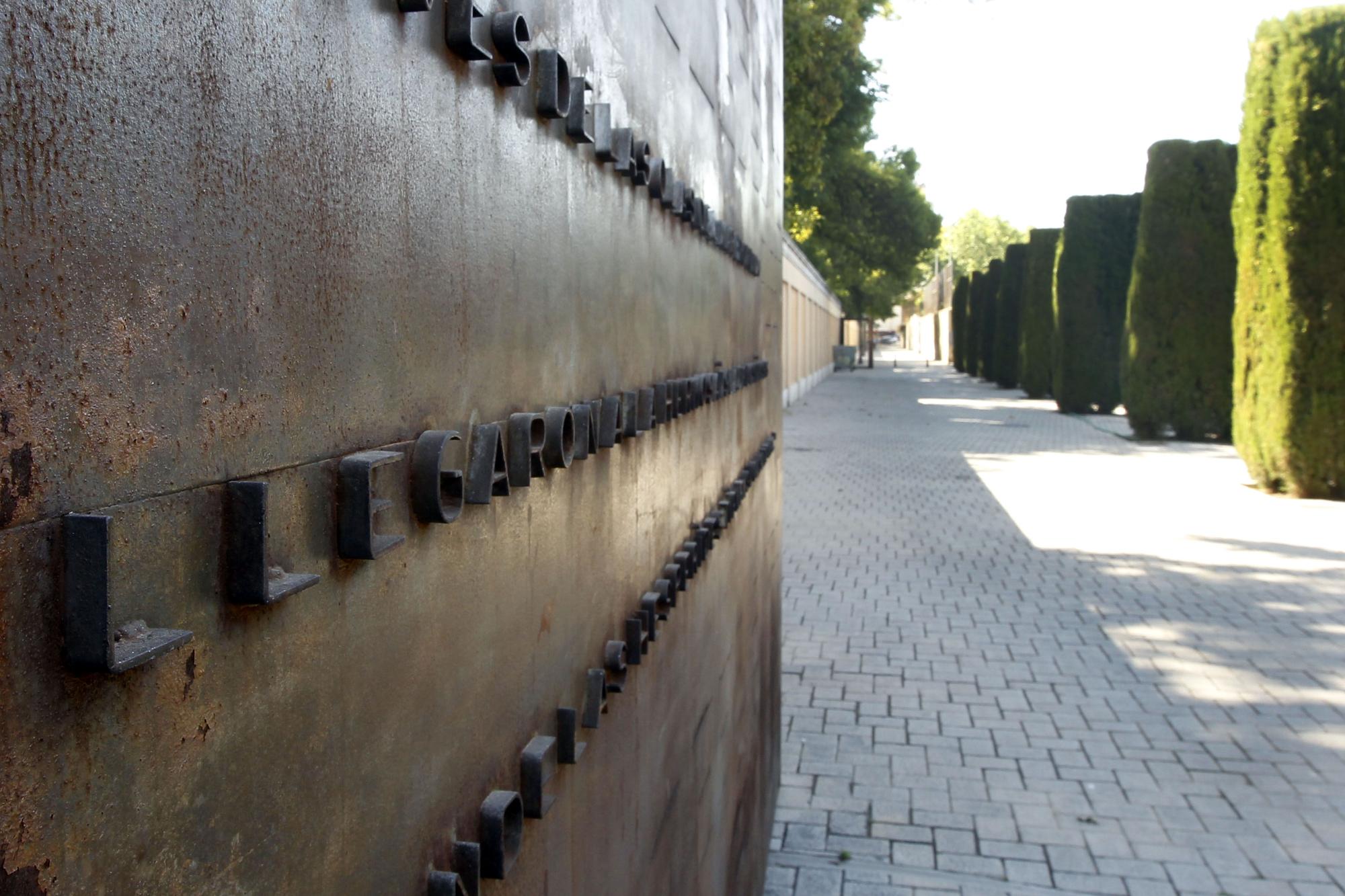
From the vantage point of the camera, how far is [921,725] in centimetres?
588

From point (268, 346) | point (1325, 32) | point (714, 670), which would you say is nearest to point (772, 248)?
point (714, 670)

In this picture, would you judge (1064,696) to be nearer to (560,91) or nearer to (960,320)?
(560,91)

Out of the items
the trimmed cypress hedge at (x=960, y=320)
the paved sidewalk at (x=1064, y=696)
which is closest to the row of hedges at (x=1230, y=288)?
the paved sidewalk at (x=1064, y=696)

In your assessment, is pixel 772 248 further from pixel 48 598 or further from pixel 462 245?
pixel 48 598

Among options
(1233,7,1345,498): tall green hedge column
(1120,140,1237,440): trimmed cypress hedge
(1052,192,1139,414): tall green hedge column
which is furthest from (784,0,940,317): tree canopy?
(1233,7,1345,498): tall green hedge column

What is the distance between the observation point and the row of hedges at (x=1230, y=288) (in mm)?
13070

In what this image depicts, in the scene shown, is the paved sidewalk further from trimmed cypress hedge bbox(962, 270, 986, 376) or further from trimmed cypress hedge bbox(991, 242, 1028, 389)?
trimmed cypress hedge bbox(962, 270, 986, 376)

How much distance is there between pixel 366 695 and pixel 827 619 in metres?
7.24

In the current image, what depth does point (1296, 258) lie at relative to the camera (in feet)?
43.5

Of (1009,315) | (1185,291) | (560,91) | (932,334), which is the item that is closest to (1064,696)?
(560,91)

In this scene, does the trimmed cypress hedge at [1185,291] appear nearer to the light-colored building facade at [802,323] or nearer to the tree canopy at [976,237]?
the light-colored building facade at [802,323]

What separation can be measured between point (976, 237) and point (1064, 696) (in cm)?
12364

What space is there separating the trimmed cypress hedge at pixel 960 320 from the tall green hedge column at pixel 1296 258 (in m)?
29.0

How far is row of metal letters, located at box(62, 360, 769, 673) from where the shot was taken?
1.99 feet
